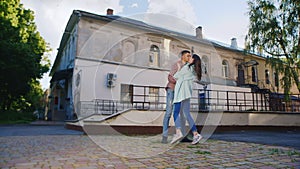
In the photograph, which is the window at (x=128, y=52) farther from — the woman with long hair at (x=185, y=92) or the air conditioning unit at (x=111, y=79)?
the woman with long hair at (x=185, y=92)

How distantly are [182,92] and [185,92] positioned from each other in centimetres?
5

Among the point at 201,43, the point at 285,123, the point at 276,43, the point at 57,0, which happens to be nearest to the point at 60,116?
the point at 57,0

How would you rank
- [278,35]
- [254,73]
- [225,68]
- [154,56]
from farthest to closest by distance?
[254,73], [225,68], [154,56], [278,35]

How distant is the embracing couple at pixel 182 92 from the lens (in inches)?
146

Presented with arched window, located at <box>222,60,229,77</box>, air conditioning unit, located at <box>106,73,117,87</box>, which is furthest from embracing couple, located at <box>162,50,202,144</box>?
arched window, located at <box>222,60,229,77</box>

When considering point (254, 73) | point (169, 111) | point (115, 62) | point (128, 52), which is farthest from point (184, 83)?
point (254, 73)

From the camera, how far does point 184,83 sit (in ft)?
12.5

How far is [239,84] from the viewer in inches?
764

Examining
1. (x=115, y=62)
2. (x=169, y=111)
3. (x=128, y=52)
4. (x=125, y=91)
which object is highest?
(x=128, y=52)

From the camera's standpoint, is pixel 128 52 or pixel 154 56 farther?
pixel 154 56

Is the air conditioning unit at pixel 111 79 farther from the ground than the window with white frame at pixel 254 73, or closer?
closer

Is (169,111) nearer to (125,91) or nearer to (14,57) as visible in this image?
(125,91)

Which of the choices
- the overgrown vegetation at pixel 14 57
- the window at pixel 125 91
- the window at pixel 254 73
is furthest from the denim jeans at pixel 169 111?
the window at pixel 254 73

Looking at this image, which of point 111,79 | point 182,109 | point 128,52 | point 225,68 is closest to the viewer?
point 182,109
